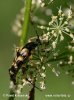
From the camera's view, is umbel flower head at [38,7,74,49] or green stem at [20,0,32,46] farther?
umbel flower head at [38,7,74,49]

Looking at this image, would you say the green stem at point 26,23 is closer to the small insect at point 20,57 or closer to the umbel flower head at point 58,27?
the small insect at point 20,57

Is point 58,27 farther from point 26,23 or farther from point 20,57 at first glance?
point 26,23

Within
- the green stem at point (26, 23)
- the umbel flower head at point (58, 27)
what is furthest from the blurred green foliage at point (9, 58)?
the green stem at point (26, 23)

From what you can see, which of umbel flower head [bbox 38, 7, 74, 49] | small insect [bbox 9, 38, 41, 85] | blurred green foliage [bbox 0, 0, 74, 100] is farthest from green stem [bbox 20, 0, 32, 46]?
blurred green foliage [bbox 0, 0, 74, 100]

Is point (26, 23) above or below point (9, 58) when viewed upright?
below

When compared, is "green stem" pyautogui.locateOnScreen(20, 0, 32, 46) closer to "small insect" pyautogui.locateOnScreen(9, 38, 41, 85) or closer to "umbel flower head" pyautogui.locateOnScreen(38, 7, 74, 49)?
"small insect" pyautogui.locateOnScreen(9, 38, 41, 85)

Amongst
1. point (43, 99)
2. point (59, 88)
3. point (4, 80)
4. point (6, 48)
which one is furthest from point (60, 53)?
point (6, 48)

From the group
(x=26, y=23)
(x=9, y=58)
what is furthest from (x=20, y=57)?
(x=9, y=58)

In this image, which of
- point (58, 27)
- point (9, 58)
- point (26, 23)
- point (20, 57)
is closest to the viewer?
point (26, 23)
